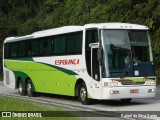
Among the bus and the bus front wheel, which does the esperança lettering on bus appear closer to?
the bus

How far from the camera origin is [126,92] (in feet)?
61.5

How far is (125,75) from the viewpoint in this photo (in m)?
18.9

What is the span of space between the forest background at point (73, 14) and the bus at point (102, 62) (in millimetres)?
8422

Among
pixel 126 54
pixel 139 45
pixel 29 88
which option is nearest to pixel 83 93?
pixel 126 54

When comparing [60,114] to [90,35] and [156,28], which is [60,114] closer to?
[90,35]

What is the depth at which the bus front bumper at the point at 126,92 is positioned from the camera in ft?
60.9

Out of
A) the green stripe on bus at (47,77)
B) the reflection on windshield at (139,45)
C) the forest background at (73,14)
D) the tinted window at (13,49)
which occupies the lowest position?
the green stripe on bus at (47,77)

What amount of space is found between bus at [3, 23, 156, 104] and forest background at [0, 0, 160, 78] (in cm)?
842

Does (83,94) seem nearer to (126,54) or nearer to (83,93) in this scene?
(83,93)

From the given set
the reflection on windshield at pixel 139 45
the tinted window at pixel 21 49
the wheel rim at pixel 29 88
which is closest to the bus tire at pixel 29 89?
the wheel rim at pixel 29 88

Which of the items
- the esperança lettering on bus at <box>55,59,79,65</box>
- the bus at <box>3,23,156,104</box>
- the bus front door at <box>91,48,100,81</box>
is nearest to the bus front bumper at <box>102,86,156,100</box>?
the bus at <box>3,23,156,104</box>

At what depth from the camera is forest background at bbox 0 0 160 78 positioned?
34844 millimetres

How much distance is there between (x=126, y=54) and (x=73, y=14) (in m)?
29.0

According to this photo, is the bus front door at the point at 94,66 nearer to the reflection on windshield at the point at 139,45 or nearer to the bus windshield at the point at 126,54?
the bus windshield at the point at 126,54
